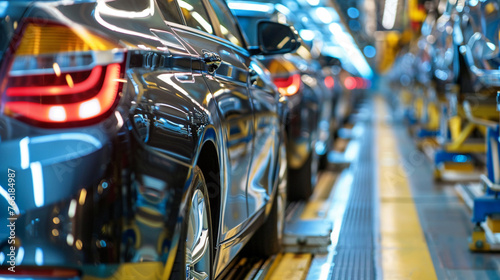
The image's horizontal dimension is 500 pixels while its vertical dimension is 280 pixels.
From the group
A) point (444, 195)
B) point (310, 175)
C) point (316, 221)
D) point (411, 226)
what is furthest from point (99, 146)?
point (444, 195)

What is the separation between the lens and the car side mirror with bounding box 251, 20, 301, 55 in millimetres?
4566

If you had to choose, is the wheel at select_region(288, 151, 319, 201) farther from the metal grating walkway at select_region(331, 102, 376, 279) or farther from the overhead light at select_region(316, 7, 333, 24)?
the overhead light at select_region(316, 7, 333, 24)

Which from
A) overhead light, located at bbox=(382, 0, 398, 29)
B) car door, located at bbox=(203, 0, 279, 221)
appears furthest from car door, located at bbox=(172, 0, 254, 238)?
overhead light, located at bbox=(382, 0, 398, 29)

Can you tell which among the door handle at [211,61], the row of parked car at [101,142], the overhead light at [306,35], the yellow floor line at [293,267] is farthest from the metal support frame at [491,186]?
the overhead light at [306,35]

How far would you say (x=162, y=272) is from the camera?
2271 mm

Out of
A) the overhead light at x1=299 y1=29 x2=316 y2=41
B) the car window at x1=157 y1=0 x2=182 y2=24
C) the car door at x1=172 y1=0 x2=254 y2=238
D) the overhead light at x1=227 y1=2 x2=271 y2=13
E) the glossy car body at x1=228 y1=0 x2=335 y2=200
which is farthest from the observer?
the overhead light at x1=299 y1=29 x2=316 y2=41

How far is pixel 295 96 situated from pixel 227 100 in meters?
3.64

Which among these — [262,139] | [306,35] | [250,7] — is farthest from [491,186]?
[306,35]

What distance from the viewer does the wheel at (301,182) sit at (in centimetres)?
753

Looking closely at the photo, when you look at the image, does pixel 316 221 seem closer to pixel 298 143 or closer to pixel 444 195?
pixel 298 143

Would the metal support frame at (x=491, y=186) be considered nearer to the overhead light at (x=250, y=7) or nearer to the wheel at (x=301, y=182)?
the wheel at (x=301, y=182)

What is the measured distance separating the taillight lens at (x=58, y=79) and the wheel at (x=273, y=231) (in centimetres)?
278

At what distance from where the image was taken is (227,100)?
10.8 feet

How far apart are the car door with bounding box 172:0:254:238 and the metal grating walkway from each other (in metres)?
1.28
